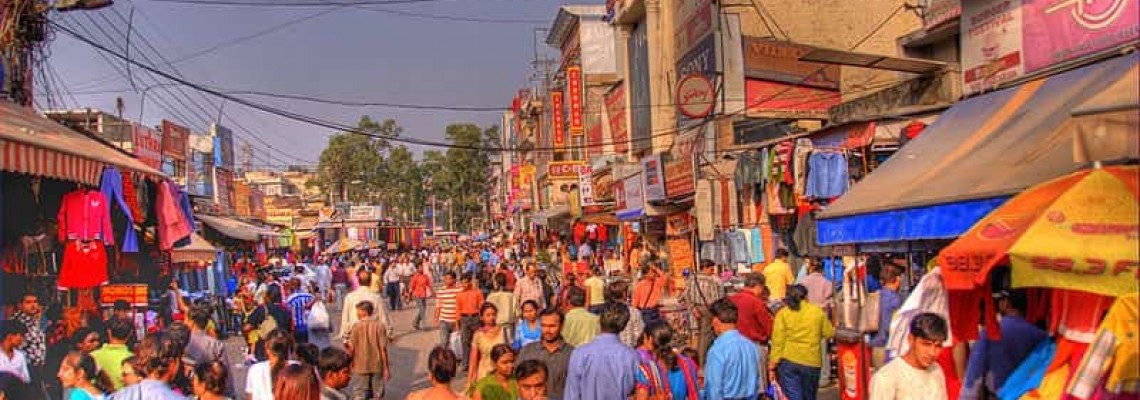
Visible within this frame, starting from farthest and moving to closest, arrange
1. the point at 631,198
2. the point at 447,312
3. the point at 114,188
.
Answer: the point at 631,198, the point at 447,312, the point at 114,188

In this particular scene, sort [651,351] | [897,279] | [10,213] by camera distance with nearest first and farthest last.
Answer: [651,351] < [897,279] < [10,213]

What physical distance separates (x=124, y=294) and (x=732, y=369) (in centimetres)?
890

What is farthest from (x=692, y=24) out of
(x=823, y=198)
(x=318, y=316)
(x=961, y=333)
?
(x=961, y=333)

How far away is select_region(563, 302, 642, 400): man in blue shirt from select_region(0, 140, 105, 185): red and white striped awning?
501 cm

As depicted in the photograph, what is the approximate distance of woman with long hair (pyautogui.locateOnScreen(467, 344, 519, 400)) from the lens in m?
5.76

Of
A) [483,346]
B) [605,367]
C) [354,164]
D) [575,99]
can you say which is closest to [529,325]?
[483,346]

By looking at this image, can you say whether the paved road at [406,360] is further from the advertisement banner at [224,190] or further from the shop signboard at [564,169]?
the advertisement banner at [224,190]

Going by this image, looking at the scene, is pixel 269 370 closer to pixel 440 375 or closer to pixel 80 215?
pixel 440 375

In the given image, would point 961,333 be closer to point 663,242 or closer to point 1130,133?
point 1130,133

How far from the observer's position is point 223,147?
4416 centimetres

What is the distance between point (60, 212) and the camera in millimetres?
9117

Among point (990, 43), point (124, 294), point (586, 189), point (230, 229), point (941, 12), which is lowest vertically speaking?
point (124, 294)

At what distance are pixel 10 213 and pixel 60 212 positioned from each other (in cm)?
72

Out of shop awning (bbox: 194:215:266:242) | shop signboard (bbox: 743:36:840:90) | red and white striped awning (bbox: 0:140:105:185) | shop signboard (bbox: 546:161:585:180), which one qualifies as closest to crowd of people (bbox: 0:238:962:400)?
red and white striped awning (bbox: 0:140:105:185)
